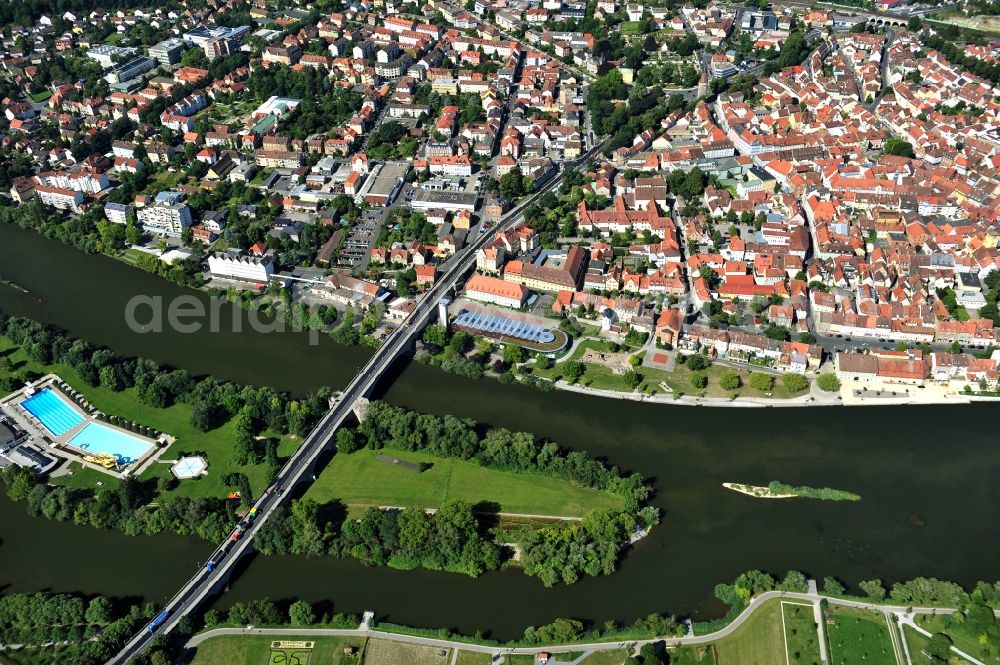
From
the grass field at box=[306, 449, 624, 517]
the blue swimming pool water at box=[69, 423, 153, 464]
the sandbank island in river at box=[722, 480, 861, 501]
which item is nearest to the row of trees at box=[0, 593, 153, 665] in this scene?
the blue swimming pool water at box=[69, 423, 153, 464]

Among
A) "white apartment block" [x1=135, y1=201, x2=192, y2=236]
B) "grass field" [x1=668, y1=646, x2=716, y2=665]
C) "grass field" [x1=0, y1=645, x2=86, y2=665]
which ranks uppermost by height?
"white apartment block" [x1=135, y1=201, x2=192, y2=236]

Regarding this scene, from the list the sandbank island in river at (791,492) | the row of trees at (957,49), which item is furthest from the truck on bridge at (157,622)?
the row of trees at (957,49)

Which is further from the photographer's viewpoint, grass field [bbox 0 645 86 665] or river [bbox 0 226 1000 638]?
river [bbox 0 226 1000 638]

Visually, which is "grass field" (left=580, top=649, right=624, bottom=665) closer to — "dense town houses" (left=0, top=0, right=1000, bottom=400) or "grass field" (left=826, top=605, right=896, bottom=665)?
"grass field" (left=826, top=605, right=896, bottom=665)

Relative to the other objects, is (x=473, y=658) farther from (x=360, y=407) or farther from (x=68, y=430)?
(x=68, y=430)

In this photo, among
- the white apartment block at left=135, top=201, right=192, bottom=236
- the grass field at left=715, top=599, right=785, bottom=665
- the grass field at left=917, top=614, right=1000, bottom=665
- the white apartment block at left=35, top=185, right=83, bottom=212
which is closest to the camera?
the grass field at left=917, top=614, right=1000, bottom=665

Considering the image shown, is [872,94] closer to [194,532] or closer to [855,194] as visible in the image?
[855,194]

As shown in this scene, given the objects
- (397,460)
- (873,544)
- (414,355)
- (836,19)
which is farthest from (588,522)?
(836,19)

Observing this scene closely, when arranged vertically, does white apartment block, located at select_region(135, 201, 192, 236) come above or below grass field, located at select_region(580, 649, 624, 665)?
above
